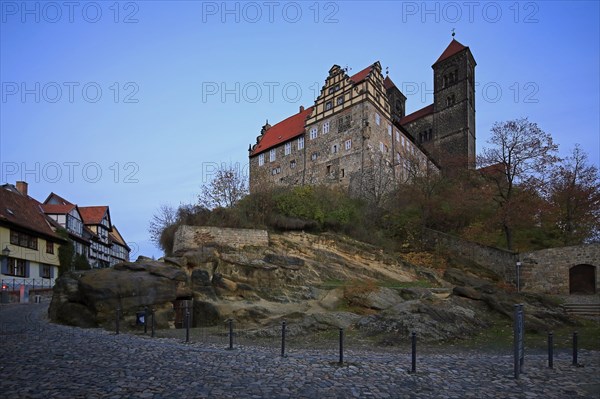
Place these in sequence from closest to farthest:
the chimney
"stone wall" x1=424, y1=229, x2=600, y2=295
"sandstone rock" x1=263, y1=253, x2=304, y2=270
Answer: "sandstone rock" x1=263, y1=253, x2=304, y2=270 → "stone wall" x1=424, y1=229, x2=600, y2=295 → the chimney

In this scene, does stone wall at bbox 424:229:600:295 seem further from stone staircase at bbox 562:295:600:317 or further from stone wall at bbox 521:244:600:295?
stone staircase at bbox 562:295:600:317

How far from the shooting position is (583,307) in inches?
925

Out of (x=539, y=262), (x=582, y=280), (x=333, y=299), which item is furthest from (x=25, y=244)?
(x=582, y=280)

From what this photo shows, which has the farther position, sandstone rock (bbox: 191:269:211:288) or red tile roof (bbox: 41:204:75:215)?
red tile roof (bbox: 41:204:75:215)

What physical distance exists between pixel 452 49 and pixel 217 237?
55960 mm

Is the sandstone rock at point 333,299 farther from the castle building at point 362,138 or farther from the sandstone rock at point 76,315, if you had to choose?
the castle building at point 362,138

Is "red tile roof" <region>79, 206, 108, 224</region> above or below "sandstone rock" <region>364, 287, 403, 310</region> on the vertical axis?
above

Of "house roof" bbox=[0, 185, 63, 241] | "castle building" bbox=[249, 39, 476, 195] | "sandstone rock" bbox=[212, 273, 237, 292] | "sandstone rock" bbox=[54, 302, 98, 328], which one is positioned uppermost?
"castle building" bbox=[249, 39, 476, 195]

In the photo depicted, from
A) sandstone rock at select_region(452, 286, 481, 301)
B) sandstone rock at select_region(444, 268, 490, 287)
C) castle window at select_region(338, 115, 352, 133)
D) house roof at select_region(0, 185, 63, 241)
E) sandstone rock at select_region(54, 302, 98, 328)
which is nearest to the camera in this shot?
sandstone rock at select_region(54, 302, 98, 328)

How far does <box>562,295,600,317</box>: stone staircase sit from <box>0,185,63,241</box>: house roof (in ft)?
125

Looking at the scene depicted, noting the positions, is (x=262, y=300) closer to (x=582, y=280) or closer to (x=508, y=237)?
(x=582, y=280)

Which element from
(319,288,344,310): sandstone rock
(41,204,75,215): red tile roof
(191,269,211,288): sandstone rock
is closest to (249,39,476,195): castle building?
(191,269,211,288): sandstone rock

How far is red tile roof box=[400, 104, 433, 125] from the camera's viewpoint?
69.2m

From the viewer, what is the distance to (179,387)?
7.59 meters
